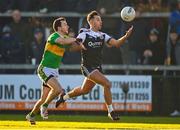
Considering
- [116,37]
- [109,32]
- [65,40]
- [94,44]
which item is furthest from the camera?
[109,32]

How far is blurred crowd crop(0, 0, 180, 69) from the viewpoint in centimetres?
2127

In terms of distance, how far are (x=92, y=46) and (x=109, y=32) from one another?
489cm

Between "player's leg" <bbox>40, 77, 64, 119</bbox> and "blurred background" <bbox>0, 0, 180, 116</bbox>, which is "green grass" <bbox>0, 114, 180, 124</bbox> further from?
"player's leg" <bbox>40, 77, 64, 119</bbox>

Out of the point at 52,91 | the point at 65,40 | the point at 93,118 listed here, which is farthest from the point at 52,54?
the point at 93,118

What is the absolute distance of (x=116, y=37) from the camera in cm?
2153

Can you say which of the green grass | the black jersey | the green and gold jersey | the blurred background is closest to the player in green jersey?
the green and gold jersey

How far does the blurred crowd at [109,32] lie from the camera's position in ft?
69.8

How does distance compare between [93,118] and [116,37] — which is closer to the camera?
[93,118]

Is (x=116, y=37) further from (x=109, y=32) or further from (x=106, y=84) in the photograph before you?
(x=106, y=84)

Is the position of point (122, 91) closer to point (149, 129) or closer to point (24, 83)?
point (24, 83)

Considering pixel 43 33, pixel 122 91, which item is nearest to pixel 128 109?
pixel 122 91

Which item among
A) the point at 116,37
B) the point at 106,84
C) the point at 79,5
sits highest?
the point at 79,5

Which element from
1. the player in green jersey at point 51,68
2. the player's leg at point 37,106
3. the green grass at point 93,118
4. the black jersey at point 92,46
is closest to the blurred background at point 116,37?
the green grass at point 93,118

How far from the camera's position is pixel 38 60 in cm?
2217
